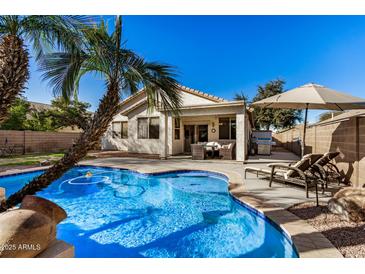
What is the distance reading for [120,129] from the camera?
21812 mm

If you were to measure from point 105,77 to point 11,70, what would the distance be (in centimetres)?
163

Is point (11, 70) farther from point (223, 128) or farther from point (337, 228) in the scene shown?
point (223, 128)

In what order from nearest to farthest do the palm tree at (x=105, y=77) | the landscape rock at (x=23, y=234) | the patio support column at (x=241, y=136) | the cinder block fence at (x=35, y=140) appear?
the landscape rock at (x=23, y=234), the palm tree at (x=105, y=77), the patio support column at (x=241, y=136), the cinder block fence at (x=35, y=140)

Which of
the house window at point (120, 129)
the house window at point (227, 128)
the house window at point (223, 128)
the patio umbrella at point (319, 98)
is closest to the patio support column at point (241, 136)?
the house window at point (227, 128)

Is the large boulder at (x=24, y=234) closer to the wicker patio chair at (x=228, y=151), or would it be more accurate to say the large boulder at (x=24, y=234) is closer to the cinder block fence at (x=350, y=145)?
the cinder block fence at (x=350, y=145)

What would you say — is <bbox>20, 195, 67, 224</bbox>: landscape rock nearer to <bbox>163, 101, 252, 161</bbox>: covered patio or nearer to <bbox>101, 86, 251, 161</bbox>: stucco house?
<bbox>163, 101, 252, 161</bbox>: covered patio

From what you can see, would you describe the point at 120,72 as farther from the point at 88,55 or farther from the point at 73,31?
the point at 73,31

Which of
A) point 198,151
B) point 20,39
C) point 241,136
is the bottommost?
point 198,151

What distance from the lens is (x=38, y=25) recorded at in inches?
148

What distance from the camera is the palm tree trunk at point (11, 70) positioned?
3.31m

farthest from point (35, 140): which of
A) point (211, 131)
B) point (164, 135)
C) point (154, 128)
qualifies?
point (211, 131)

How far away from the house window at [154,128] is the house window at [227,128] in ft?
18.5

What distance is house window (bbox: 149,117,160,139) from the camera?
17391 mm
